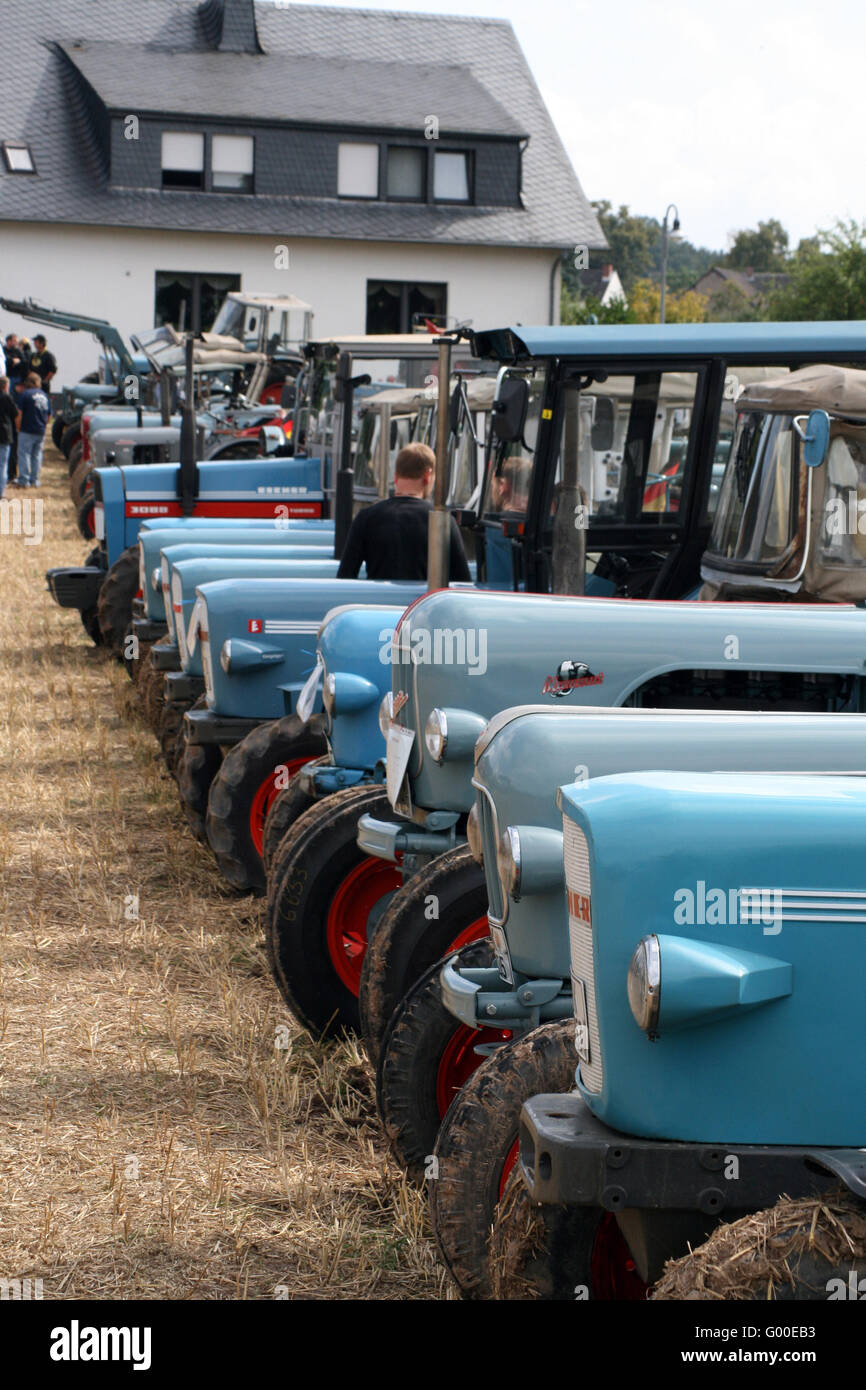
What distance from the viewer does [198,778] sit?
773 centimetres

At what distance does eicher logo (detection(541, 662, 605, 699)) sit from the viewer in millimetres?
4746

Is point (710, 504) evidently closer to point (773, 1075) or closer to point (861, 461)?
point (861, 461)

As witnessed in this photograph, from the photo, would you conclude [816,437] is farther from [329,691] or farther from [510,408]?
[329,691]

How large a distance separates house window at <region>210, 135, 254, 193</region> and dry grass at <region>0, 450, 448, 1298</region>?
102ft

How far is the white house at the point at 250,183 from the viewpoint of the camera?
36844 mm

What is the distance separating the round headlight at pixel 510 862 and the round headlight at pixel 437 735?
1.08 m

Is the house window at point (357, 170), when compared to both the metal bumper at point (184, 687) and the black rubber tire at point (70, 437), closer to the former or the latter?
the black rubber tire at point (70, 437)

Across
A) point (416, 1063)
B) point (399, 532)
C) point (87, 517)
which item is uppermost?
point (399, 532)

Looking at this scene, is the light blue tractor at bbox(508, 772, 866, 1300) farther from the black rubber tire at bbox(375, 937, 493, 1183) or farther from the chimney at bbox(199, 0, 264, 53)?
the chimney at bbox(199, 0, 264, 53)

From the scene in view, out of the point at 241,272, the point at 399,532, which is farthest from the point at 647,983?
the point at 241,272

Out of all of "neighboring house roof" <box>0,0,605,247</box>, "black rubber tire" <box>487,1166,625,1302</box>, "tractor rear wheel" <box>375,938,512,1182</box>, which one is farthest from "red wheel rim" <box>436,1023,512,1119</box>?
"neighboring house roof" <box>0,0,605,247</box>

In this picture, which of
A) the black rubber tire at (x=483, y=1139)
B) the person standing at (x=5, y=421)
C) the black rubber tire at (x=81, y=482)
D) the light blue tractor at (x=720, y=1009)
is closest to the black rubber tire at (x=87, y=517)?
the black rubber tire at (x=81, y=482)

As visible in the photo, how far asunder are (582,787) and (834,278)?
4223 centimetres

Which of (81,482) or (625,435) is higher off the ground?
(625,435)
